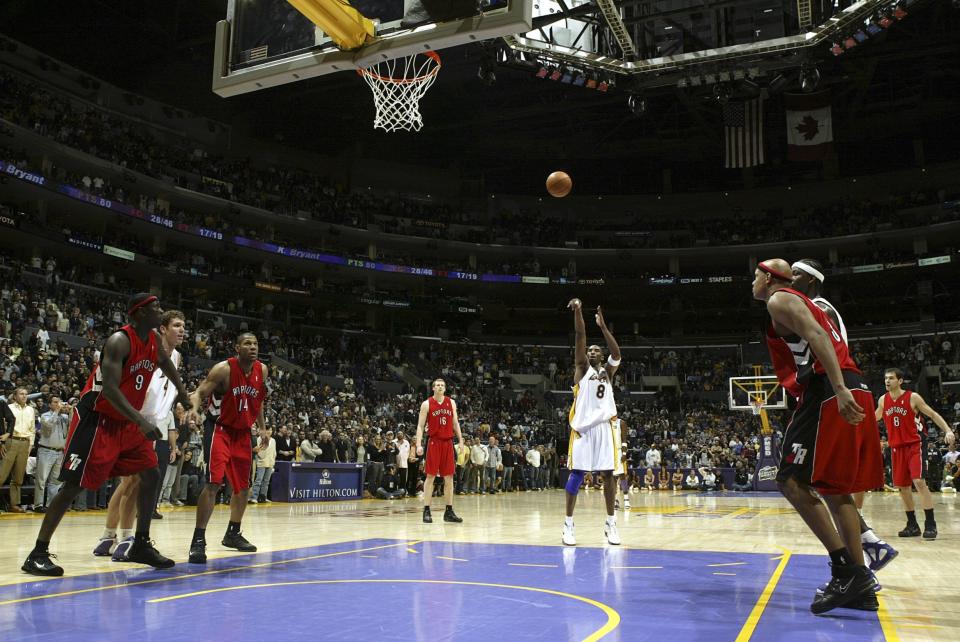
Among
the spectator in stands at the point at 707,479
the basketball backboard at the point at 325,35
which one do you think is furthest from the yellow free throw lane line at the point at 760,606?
the spectator in stands at the point at 707,479

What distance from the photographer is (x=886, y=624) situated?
4156 millimetres

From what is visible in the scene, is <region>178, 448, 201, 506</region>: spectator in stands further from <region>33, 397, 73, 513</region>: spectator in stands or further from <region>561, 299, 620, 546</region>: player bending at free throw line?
<region>561, 299, 620, 546</region>: player bending at free throw line

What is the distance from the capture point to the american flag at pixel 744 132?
28.3 meters

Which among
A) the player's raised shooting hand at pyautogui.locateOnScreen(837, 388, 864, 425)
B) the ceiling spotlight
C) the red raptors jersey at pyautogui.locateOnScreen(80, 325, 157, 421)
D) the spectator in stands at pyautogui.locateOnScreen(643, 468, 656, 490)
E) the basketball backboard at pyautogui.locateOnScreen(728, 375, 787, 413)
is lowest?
the spectator in stands at pyautogui.locateOnScreen(643, 468, 656, 490)

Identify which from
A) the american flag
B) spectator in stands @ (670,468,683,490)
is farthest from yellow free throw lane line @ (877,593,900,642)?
the american flag

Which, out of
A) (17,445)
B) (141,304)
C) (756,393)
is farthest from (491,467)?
(141,304)

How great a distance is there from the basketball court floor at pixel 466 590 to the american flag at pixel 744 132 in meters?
22.2

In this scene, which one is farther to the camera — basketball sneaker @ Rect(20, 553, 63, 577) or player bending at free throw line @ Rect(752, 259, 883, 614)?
basketball sneaker @ Rect(20, 553, 63, 577)

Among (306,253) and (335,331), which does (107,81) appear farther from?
(335,331)

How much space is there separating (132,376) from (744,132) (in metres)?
28.0

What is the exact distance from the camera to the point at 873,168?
41000 millimetres

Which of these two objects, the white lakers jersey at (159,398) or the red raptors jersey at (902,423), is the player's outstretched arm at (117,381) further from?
the red raptors jersey at (902,423)

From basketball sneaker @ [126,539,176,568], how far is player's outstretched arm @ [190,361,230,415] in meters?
1.23

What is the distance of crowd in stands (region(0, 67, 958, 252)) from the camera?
29.6 m
